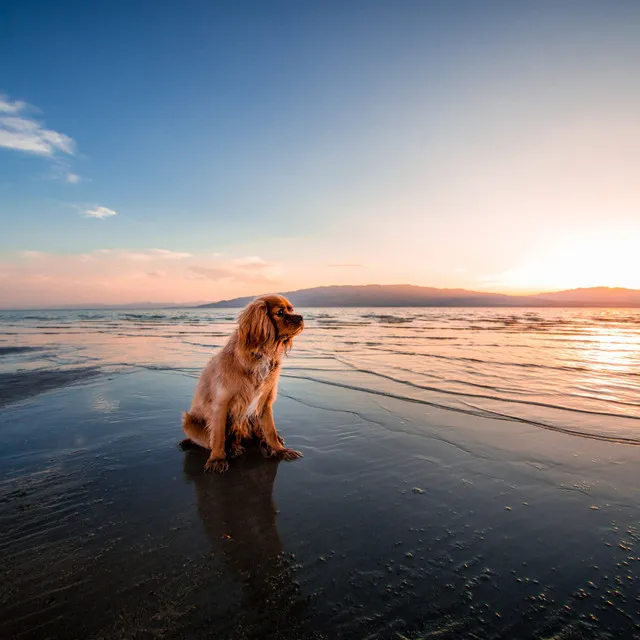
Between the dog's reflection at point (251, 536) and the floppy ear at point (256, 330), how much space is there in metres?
1.42

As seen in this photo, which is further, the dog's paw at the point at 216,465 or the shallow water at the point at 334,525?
the dog's paw at the point at 216,465

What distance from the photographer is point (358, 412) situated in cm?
570

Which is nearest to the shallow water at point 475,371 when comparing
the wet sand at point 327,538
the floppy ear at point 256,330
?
the wet sand at point 327,538

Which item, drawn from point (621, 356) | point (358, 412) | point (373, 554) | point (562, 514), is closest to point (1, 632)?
point (373, 554)

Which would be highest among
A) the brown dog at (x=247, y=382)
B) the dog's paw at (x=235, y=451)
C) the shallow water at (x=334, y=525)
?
the brown dog at (x=247, y=382)

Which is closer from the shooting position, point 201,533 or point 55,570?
point 55,570

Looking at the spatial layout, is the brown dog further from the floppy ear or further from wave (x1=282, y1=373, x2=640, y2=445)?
wave (x1=282, y1=373, x2=640, y2=445)

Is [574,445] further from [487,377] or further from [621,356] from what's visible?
[621,356]

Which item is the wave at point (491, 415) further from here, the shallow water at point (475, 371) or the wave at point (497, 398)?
the wave at point (497, 398)

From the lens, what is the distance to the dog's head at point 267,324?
3.97m

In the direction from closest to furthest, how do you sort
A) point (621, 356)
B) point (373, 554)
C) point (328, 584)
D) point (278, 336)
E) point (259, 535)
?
1. point (328, 584)
2. point (373, 554)
3. point (259, 535)
4. point (278, 336)
5. point (621, 356)

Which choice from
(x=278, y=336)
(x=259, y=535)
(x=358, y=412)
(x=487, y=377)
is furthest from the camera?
(x=487, y=377)

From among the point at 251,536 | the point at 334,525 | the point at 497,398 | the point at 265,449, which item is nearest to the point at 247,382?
the point at 265,449

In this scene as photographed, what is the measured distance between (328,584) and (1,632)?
1.71 meters
